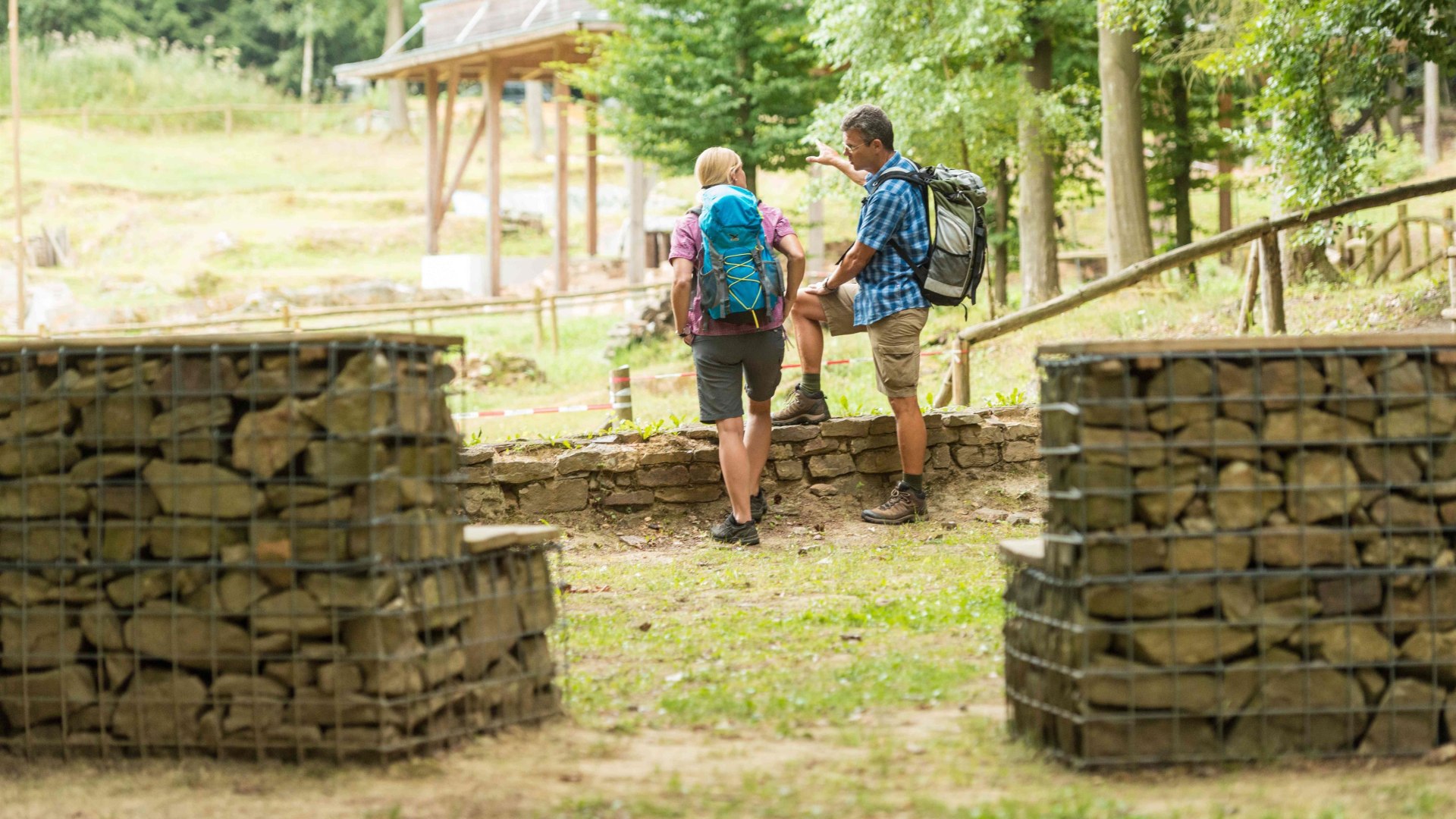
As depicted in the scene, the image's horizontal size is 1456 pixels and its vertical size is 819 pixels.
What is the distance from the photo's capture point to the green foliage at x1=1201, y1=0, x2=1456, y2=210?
952 centimetres

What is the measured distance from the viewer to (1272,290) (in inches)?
394

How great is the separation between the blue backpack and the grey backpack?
29.6 inches

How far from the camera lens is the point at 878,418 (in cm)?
777

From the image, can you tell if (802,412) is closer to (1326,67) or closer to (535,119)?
(1326,67)

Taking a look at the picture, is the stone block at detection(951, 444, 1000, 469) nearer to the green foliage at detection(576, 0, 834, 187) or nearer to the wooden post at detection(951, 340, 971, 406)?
the wooden post at detection(951, 340, 971, 406)

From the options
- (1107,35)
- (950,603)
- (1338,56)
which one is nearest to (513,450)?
(950,603)

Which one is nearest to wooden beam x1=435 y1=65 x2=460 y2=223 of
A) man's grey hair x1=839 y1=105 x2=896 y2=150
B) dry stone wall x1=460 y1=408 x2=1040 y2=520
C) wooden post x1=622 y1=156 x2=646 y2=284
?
wooden post x1=622 y1=156 x2=646 y2=284

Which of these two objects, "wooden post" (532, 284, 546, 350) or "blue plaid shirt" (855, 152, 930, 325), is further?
"wooden post" (532, 284, 546, 350)

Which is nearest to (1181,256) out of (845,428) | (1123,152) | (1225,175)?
(845,428)

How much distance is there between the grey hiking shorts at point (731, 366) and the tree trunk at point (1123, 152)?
8.12 m

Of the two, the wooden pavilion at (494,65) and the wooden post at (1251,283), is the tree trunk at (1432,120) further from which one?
the wooden post at (1251,283)

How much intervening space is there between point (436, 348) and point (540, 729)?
1154 millimetres

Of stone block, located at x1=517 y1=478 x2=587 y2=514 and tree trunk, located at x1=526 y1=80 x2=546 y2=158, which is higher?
tree trunk, located at x1=526 y1=80 x2=546 y2=158

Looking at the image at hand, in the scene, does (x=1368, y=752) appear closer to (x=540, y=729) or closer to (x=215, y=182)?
(x=540, y=729)
